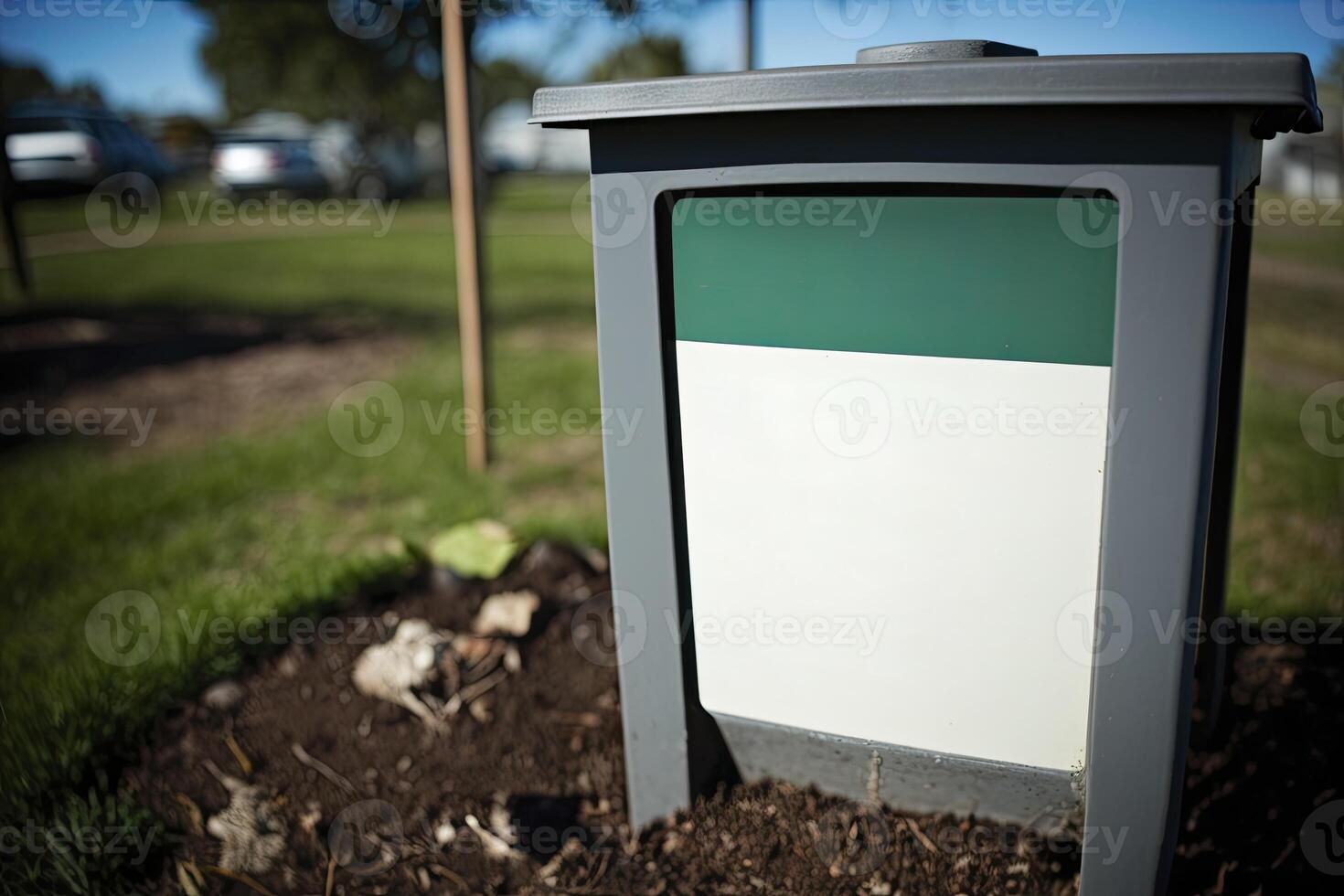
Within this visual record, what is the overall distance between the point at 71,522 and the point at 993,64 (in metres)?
3.70

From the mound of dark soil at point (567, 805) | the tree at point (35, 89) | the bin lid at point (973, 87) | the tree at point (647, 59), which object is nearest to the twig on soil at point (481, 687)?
the mound of dark soil at point (567, 805)

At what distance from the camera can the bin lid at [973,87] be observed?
46.9 inches

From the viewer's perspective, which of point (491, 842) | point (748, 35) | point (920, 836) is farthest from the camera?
point (748, 35)

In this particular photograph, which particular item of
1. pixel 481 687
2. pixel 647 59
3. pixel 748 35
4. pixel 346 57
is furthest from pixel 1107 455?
pixel 346 57

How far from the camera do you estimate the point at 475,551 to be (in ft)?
9.21

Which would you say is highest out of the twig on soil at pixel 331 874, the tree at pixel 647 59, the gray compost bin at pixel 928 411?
the tree at pixel 647 59

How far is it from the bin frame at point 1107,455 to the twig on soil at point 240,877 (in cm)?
73

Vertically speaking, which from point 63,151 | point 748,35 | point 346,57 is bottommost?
point 748,35

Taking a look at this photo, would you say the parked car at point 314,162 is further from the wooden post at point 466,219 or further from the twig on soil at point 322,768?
the twig on soil at point 322,768

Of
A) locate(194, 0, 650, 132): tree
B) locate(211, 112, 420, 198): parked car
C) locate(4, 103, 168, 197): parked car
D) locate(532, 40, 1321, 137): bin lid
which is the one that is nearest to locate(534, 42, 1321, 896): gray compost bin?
locate(532, 40, 1321, 137): bin lid

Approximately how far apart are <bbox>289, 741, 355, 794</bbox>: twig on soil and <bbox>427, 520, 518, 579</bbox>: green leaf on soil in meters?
0.71

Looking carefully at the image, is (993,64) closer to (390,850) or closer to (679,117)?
(679,117)

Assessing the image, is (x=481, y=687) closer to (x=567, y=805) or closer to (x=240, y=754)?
(x=567, y=805)

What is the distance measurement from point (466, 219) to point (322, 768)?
2480 millimetres
